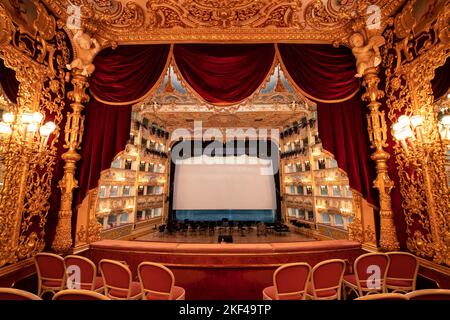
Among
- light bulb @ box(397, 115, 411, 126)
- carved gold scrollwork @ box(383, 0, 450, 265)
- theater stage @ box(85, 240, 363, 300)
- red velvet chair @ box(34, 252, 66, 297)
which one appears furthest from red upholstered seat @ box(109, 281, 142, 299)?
light bulb @ box(397, 115, 411, 126)

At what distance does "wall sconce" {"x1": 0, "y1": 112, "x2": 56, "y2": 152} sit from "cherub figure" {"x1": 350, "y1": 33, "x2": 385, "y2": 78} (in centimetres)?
418

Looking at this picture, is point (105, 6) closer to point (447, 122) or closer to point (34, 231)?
point (34, 231)

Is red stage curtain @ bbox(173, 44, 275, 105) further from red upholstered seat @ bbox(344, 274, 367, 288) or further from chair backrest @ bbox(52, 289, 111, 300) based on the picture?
red upholstered seat @ bbox(344, 274, 367, 288)

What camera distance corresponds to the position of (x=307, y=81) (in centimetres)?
299

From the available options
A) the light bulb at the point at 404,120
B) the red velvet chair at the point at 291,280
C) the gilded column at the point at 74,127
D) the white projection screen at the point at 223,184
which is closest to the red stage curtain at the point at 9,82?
the gilded column at the point at 74,127

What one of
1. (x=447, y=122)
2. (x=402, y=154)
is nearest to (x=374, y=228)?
(x=402, y=154)

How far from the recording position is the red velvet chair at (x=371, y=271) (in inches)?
85.1

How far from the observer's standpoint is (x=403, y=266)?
2242mm

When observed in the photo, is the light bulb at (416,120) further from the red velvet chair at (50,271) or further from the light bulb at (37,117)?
the light bulb at (37,117)

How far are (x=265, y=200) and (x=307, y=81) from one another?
603 centimetres

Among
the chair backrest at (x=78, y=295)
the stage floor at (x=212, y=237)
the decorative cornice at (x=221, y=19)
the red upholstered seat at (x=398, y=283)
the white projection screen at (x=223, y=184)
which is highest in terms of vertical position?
the decorative cornice at (x=221, y=19)

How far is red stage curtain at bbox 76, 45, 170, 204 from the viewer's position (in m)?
2.98

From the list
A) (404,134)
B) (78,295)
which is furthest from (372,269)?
(78,295)

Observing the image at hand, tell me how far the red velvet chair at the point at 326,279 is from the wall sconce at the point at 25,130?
11.5ft
